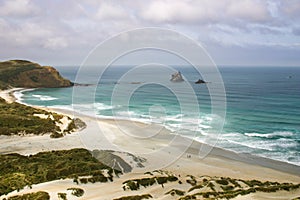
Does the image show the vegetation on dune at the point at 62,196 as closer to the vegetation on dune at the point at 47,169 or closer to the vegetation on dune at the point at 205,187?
the vegetation on dune at the point at 47,169

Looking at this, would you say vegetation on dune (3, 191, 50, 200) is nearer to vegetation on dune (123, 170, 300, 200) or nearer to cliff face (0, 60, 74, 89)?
vegetation on dune (123, 170, 300, 200)

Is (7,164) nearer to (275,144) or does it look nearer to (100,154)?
(100,154)

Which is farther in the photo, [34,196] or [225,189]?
[225,189]

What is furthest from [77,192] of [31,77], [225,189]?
[31,77]

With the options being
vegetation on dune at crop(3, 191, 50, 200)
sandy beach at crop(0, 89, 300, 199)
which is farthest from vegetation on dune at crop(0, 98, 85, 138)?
vegetation on dune at crop(3, 191, 50, 200)

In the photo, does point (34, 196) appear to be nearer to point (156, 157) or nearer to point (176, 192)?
point (176, 192)
